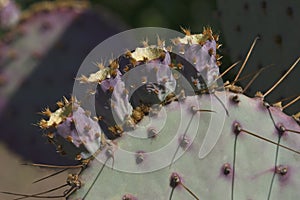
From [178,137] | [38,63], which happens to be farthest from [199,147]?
[38,63]

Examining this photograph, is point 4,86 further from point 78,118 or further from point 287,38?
point 78,118

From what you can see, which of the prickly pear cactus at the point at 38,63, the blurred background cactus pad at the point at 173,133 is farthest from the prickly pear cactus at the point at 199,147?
the prickly pear cactus at the point at 38,63

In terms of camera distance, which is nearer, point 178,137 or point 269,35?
point 178,137

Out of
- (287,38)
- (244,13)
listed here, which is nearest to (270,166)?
(287,38)

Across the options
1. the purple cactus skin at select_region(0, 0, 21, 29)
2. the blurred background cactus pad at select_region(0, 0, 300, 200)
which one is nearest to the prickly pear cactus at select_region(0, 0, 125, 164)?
the purple cactus skin at select_region(0, 0, 21, 29)

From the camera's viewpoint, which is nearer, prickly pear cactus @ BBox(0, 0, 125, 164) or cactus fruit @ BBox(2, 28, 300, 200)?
cactus fruit @ BBox(2, 28, 300, 200)

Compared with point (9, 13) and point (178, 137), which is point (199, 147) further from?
point (9, 13)

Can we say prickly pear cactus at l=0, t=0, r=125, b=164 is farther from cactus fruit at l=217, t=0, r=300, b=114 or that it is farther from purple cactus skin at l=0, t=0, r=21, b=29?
cactus fruit at l=217, t=0, r=300, b=114
